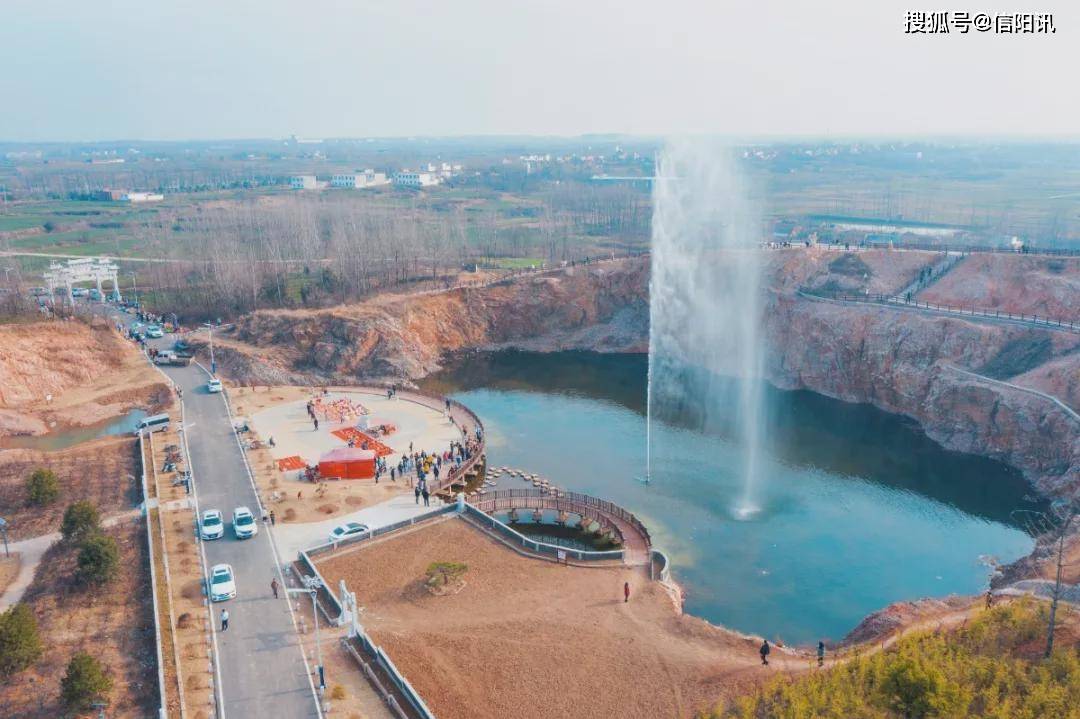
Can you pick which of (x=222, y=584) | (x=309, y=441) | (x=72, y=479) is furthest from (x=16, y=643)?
(x=309, y=441)

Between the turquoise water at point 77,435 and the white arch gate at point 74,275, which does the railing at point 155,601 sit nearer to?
the turquoise water at point 77,435

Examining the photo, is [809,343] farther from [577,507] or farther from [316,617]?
[316,617]

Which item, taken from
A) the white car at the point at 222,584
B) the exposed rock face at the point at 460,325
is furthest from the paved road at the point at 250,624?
the exposed rock face at the point at 460,325

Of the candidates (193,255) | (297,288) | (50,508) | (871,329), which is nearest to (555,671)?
(50,508)

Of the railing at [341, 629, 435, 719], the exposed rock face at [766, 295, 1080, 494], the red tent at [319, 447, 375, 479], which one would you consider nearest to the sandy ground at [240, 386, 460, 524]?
the red tent at [319, 447, 375, 479]

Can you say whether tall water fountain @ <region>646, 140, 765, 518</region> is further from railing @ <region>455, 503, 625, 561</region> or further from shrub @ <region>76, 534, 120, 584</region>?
shrub @ <region>76, 534, 120, 584</region>
